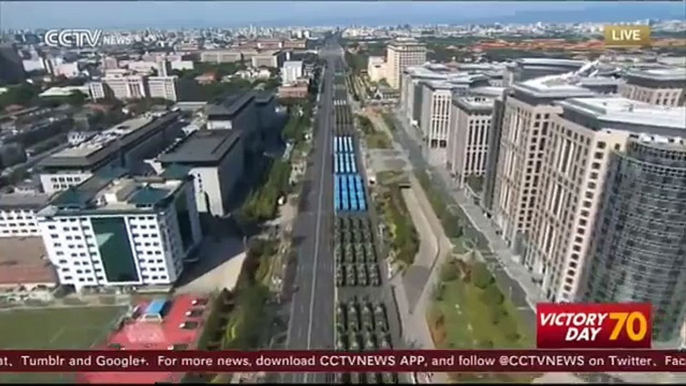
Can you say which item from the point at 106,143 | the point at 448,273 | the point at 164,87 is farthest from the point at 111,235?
the point at 164,87

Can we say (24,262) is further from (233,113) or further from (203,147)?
(233,113)

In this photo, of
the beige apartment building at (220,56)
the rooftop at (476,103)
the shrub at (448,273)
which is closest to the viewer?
the shrub at (448,273)

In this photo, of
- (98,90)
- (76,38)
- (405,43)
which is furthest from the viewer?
(405,43)

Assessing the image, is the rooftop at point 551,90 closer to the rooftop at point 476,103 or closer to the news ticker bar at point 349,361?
the rooftop at point 476,103

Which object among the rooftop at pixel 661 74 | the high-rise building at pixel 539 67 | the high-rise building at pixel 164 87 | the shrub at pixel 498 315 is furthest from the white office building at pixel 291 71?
the shrub at pixel 498 315

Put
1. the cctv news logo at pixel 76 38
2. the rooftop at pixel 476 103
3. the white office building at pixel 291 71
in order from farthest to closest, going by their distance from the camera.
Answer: the white office building at pixel 291 71, the rooftop at pixel 476 103, the cctv news logo at pixel 76 38

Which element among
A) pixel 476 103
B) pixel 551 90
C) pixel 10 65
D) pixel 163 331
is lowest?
pixel 163 331
